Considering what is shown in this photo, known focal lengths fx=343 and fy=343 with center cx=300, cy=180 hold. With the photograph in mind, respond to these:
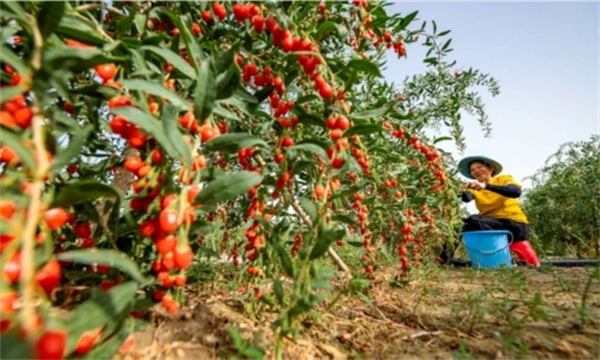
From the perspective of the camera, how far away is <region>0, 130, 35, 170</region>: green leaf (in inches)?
21.8

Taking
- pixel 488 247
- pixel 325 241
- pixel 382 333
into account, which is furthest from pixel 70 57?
pixel 488 247

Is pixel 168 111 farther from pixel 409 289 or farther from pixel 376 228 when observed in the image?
pixel 409 289

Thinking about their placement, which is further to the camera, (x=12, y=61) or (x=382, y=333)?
(x=382, y=333)

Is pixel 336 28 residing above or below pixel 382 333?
above

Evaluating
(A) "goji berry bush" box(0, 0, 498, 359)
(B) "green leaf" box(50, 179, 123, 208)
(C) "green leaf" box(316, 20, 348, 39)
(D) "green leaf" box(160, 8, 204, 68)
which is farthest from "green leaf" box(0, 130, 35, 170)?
(C) "green leaf" box(316, 20, 348, 39)

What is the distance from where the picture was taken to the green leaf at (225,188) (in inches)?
32.1

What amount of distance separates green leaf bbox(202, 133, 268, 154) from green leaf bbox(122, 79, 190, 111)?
0.11 m

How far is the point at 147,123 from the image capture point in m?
0.73

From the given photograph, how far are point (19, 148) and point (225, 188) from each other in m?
0.39

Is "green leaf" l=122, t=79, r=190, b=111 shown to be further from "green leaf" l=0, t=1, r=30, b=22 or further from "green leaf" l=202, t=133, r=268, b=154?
"green leaf" l=0, t=1, r=30, b=22

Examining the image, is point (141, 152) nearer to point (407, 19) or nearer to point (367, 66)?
point (367, 66)

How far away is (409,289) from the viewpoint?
2.25 m

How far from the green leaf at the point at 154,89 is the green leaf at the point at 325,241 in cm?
49

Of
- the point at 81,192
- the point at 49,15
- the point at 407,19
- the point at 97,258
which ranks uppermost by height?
the point at 407,19
